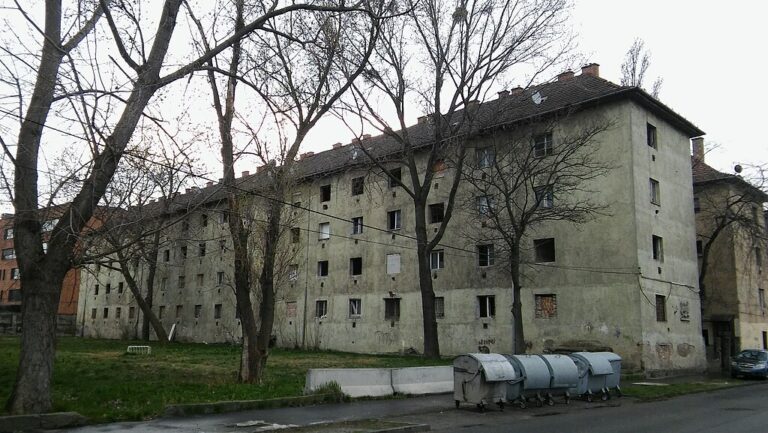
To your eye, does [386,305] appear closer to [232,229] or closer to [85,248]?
[232,229]

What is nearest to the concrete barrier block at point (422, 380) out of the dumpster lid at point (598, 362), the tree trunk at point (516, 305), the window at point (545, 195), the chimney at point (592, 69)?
the dumpster lid at point (598, 362)

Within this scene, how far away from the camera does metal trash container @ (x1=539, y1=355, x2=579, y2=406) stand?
15.7 metres

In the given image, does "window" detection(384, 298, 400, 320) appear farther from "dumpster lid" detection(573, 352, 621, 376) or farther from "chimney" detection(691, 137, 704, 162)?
"chimney" detection(691, 137, 704, 162)

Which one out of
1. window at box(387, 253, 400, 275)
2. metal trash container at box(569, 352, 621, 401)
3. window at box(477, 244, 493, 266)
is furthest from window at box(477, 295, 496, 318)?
metal trash container at box(569, 352, 621, 401)

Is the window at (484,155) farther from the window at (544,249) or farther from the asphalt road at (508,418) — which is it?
the asphalt road at (508,418)

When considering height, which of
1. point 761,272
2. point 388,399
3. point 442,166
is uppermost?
point 442,166

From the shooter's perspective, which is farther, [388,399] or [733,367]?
[733,367]

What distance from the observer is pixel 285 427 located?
37.2 feet

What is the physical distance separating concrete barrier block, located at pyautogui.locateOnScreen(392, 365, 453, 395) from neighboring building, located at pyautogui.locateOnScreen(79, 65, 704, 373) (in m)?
5.97

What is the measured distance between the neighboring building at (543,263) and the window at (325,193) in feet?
0.36

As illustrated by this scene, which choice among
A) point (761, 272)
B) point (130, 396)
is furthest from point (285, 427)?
point (761, 272)

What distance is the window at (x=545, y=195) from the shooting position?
26.2m

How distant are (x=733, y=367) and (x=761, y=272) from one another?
45.8ft

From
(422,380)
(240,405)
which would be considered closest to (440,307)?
(422,380)
